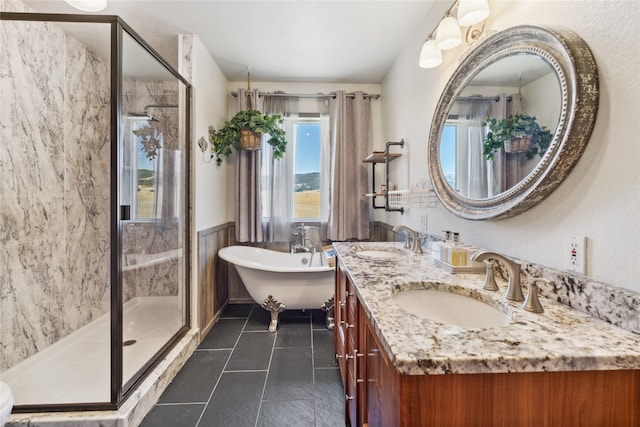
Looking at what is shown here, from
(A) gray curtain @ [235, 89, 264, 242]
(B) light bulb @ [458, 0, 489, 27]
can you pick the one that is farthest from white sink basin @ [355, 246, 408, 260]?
(A) gray curtain @ [235, 89, 264, 242]

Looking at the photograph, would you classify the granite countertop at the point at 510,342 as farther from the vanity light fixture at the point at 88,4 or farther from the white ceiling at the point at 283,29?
the vanity light fixture at the point at 88,4

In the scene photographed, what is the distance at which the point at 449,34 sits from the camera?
4.53ft

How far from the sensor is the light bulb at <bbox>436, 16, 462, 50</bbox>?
1370mm

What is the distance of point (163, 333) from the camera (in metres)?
2.05

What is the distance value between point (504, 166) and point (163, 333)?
241 centimetres

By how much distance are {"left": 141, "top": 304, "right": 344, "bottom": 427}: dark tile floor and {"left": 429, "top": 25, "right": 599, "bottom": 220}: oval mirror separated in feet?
4.45

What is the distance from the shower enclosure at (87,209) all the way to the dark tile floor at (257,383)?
0.88ft

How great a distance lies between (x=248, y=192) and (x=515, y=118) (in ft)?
8.07

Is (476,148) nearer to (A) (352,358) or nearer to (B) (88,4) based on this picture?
(A) (352,358)

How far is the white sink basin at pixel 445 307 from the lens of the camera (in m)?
0.94

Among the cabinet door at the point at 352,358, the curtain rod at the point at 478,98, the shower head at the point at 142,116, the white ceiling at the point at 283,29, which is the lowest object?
the cabinet door at the point at 352,358

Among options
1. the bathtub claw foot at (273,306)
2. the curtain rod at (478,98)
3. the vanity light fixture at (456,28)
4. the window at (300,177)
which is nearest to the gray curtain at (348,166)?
the window at (300,177)

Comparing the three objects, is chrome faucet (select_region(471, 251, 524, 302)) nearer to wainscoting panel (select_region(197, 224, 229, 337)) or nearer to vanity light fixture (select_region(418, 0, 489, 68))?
vanity light fixture (select_region(418, 0, 489, 68))

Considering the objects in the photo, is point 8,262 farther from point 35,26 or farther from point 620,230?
point 620,230
